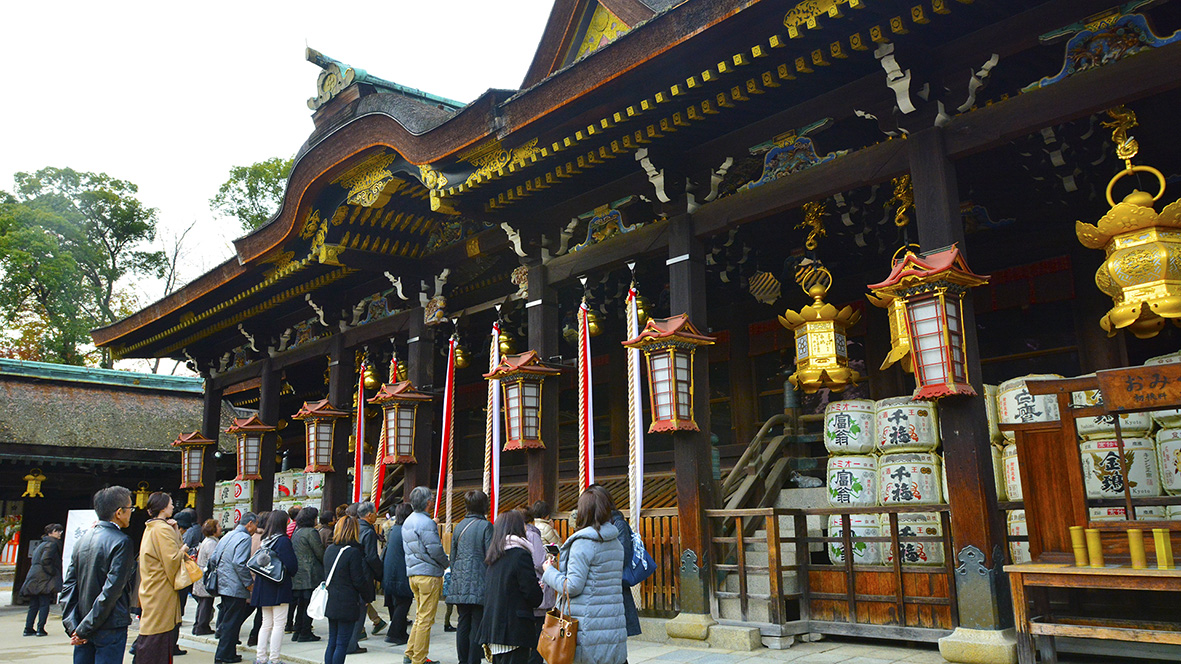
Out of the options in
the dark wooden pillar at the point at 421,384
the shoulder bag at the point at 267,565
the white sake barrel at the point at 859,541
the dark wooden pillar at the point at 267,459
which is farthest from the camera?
the dark wooden pillar at the point at 267,459

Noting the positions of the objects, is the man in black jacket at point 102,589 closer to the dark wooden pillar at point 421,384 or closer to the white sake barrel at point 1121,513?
the dark wooden pillar at point 421,384

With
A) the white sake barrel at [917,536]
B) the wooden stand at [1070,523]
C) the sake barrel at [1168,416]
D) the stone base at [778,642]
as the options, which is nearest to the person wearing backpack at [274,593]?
the stone base at [778,642]

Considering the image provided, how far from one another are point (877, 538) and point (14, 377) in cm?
1931

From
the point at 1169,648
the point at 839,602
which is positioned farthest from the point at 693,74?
A: the point at 1169,648

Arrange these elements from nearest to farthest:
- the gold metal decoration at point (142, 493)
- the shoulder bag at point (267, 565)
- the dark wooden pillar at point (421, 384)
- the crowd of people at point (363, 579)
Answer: the crowd of people at point (363, 579) → the shoulder bag at point (267, 565) → the dark wooden pillar at point (421, 384) → the gold metal decoration at point (142, 493)

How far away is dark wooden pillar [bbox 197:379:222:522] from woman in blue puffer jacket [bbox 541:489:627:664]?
46.2ft

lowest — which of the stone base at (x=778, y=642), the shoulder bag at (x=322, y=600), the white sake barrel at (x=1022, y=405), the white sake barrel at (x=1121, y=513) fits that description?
the stone base at (x=778, y=642)

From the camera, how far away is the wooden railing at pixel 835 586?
22.0 ft

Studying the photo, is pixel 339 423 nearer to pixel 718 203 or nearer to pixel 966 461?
pixel 718 203

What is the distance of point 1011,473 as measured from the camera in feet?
22.7

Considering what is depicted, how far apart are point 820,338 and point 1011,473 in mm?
2433

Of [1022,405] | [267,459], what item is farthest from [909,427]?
[267,459]

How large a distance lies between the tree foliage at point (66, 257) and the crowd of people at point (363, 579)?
23.6 m

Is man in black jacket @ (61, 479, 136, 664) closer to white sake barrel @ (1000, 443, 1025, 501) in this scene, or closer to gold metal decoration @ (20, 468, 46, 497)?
white sake barrel @ (1000, 443, 1025, 501)
